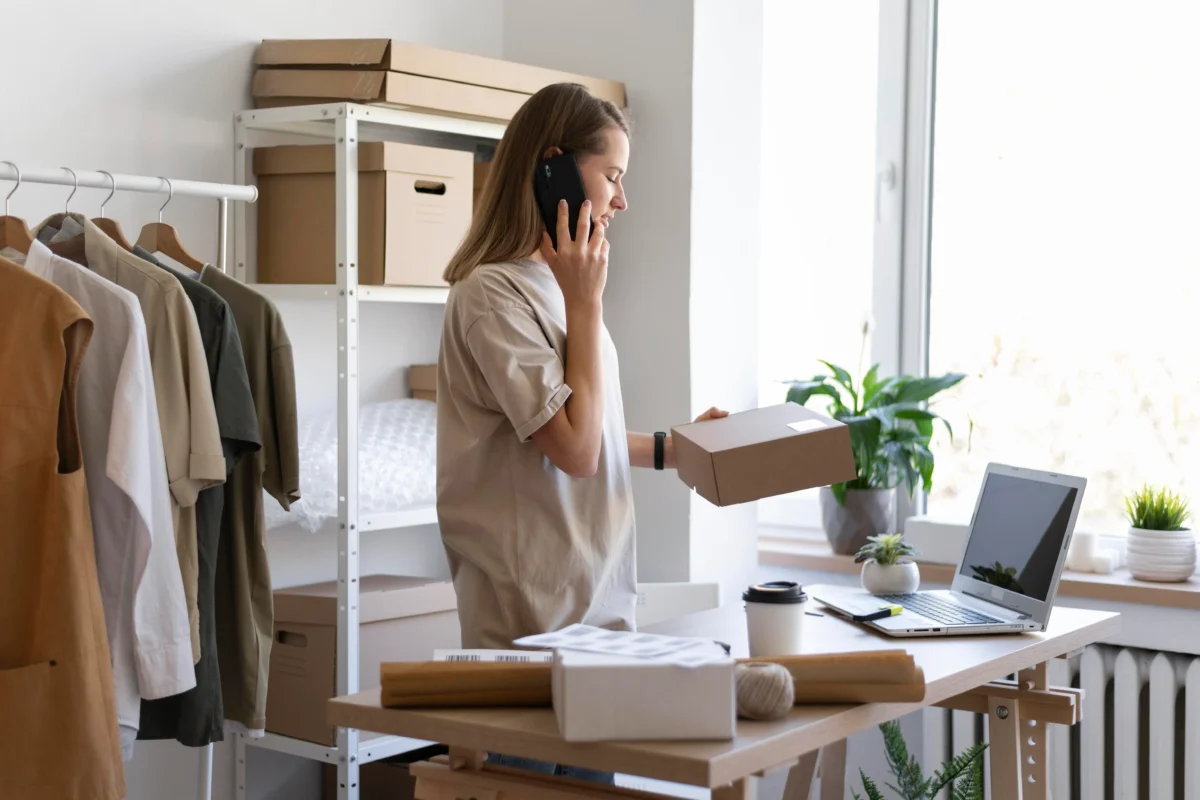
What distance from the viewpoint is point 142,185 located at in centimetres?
217

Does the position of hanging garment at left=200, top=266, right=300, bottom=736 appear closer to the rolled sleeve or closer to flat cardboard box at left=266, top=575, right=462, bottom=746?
flat cardboard box at left=266, top=575, right=462, bottom=746

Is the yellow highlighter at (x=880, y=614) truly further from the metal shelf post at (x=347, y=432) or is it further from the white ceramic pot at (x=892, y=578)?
the metal shelf post at (x=347, y=432)

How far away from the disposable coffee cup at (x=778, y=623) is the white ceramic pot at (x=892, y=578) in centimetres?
56

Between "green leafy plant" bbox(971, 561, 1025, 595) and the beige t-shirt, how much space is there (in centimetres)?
65

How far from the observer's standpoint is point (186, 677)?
1.89 meters

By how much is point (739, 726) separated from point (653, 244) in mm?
1839

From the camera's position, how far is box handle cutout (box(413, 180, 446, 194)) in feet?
8.64

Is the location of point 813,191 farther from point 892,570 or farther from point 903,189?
point 892,570

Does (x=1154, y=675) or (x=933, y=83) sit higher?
(x=933, y=83)

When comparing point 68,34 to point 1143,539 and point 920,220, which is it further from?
point 1143,539

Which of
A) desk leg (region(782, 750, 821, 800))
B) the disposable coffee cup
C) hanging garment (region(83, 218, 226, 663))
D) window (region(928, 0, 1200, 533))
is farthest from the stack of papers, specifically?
window (region(928, 0, 1200, 533))

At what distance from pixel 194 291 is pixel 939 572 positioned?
1.80m

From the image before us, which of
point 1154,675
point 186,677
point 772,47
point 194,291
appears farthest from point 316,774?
point 772,47

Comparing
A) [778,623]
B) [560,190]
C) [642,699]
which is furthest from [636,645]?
[560,190]
